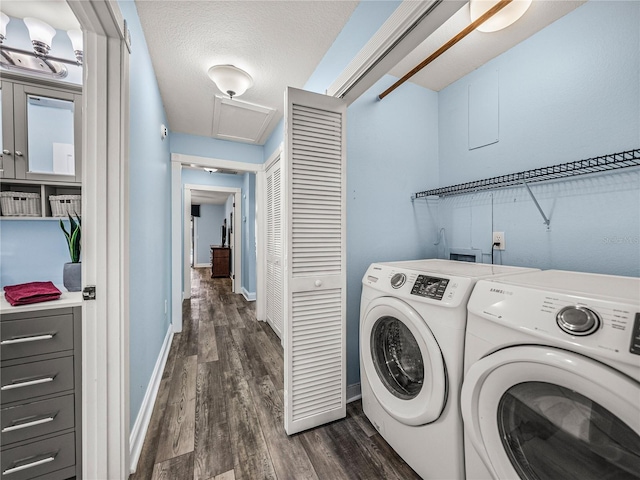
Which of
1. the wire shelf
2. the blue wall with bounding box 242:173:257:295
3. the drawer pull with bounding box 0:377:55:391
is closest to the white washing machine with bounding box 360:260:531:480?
the wire shelf

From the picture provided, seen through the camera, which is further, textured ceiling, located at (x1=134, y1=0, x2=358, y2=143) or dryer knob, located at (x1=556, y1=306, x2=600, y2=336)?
textured ceiling, located at (x1=134, y1=0, x2=358, y2=143)

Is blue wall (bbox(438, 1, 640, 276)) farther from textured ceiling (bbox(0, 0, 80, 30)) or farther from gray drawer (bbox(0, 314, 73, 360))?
textured ceiling (bbox(0, 0, 80, 30))

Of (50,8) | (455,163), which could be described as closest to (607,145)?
(455,163)

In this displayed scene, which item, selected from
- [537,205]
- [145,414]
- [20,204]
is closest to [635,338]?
[537,205]

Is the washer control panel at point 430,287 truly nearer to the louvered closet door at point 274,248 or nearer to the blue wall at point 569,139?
the blue wall at point 569,139

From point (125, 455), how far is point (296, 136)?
174 centimetres

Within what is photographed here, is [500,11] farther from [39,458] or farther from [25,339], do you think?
[39,458]

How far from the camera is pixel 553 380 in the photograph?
0.72 meters

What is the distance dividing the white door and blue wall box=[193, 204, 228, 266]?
658 centimetres

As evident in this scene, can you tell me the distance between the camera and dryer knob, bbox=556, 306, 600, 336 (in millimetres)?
673

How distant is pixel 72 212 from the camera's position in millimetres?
1328

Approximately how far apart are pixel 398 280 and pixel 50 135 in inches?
77.2

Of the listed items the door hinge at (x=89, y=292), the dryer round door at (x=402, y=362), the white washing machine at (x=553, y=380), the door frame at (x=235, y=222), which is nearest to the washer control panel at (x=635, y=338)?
the white washing machine at (x=553, y=380)

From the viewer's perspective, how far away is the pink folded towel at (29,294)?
0.99 metres
